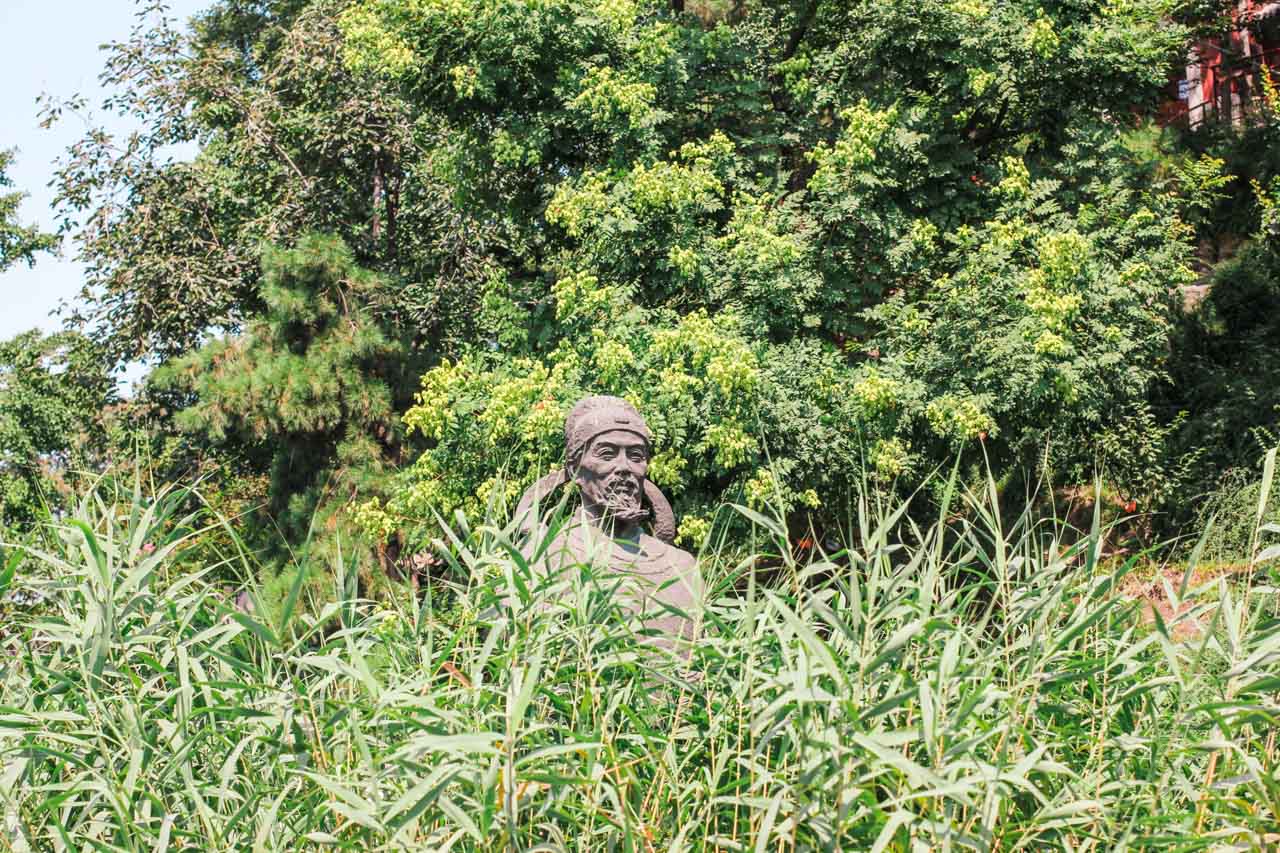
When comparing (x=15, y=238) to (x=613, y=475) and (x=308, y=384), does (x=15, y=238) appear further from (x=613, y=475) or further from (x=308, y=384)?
(x=613, y=475)

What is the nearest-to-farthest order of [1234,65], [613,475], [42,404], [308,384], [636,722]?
[636,722], [613,475], [308,384], [42,404], [1234,65]

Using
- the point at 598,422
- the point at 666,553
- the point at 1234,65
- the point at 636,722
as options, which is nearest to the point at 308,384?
the point at 598,422

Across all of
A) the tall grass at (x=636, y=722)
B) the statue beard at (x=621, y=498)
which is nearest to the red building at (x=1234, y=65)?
the statue beard at (x=621, y=498)

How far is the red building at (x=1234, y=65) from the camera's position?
1659cm

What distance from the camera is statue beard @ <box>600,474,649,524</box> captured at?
4738 millimetres

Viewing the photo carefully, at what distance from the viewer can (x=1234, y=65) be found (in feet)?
57.2

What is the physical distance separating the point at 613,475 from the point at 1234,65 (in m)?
15.6

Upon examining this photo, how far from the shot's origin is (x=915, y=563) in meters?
3.30

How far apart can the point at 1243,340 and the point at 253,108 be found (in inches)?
423

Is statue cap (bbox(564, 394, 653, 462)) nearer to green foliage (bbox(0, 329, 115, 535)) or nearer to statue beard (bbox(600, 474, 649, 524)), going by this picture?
statue beard (bbox(600, 474, 649, 524))

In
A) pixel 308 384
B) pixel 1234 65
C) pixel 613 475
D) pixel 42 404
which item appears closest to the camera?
pixel 613 475

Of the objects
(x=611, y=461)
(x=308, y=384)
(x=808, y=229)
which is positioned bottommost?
(x=308, y=384)

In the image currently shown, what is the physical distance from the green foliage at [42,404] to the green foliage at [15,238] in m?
2.11

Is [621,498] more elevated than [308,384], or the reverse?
[621,498]
